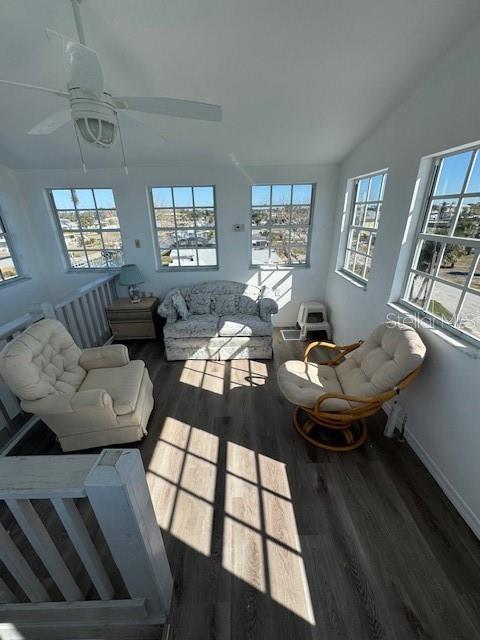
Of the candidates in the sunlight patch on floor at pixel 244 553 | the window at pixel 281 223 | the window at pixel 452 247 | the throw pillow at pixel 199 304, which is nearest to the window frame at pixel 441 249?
the window at pixel 452 247

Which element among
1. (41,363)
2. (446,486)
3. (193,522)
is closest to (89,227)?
(41,363)

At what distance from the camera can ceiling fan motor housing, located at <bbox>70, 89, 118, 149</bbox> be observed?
1.21 m

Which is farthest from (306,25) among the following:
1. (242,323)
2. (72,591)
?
(72,591)

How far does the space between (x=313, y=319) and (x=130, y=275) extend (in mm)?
2822

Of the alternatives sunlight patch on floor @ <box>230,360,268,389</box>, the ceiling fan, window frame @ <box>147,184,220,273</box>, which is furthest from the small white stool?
the ceiling fan

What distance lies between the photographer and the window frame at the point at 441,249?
1.66m

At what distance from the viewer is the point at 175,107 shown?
4.42ft

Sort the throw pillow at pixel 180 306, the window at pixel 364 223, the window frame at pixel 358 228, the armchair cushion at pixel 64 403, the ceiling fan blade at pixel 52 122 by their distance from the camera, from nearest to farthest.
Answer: the ceiling fan blade at pixel 52 122 → the armchair cushion at pixel 64 403 → the window frame at pixel 358 228 → the window at pixel 364 223 → the throw pillow at pixel 180 306

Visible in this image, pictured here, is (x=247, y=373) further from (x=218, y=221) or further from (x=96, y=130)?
(x=96, y=130)

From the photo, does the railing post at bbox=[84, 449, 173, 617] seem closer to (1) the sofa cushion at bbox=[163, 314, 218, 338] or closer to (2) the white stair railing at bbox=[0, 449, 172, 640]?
(2) the white stair railing at bbox=[0, 449, 172, 640]

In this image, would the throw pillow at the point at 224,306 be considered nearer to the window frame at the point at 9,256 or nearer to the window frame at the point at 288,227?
the window frame at the point at 288,227

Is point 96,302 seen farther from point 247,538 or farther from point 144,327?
point 247,538

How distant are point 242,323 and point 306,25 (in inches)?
102

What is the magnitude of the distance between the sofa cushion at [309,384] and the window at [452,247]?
0.94 metres
